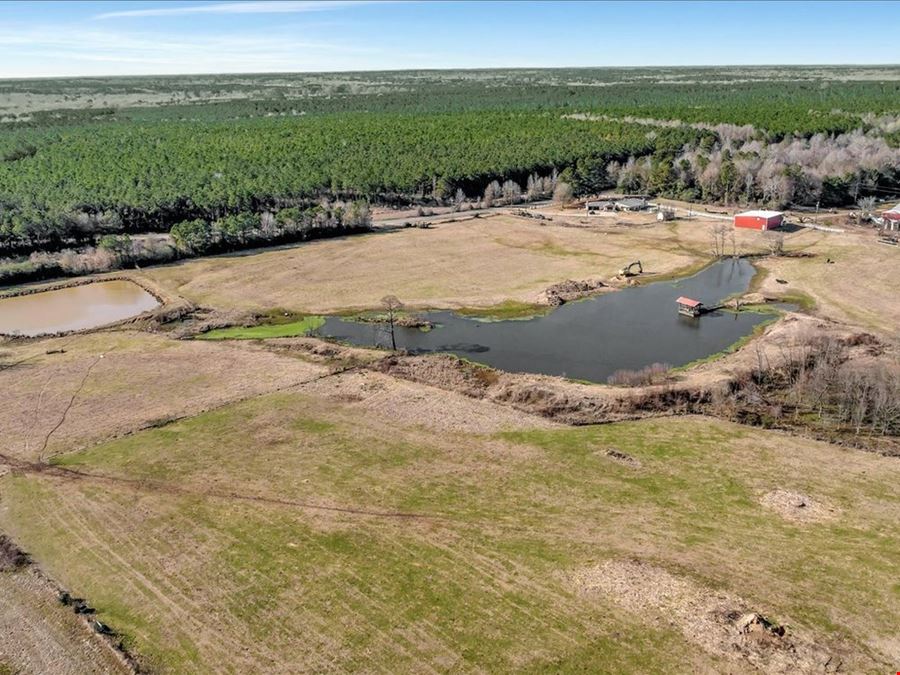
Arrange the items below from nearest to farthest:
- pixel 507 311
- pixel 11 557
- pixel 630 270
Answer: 1. pixel 11 557
2. pixel 507 311
3. pixel 630 270

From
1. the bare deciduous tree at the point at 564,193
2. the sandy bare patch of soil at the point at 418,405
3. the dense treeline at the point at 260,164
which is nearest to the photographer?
the sandy bare patch of soil at the point at 418,405

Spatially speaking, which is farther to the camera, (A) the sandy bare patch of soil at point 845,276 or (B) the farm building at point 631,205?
(B) the farm building at point 631,205

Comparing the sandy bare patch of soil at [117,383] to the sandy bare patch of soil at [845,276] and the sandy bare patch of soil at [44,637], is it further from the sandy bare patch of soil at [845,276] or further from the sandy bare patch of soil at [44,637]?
the sandy bare patch of soil at [845,276]

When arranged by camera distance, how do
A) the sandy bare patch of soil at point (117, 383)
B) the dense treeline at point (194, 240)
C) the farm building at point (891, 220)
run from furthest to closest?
the farm building at point (891, 220) → the dense treeline at point (194, 240) → the sandy bare patch of soil at point (117, 383)

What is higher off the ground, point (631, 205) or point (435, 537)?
point (631, 205)

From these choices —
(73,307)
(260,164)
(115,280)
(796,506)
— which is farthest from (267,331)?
(260,164)

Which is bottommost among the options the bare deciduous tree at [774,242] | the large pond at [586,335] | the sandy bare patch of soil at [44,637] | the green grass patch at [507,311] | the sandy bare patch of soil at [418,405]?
the sandy bare patch of soil at [44,637]

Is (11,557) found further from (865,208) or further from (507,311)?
(865,208)

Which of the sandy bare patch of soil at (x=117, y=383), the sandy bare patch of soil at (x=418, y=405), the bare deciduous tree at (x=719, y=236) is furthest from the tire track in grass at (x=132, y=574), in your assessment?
the bare deciduous tree at (x=719, y=236)
